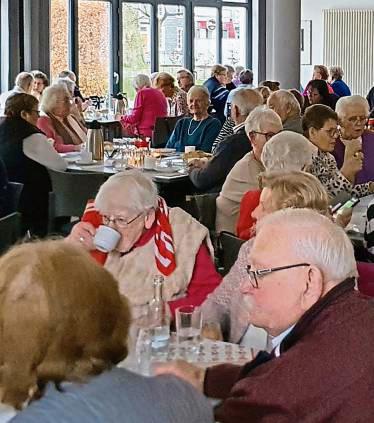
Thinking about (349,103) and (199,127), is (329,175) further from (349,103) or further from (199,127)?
(199,127)

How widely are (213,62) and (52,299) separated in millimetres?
14681

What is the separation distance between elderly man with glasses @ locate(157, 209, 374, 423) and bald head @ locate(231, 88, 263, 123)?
4.44 metres

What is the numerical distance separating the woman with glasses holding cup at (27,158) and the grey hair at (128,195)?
2.72m

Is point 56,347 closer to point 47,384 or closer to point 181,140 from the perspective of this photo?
point 47,384

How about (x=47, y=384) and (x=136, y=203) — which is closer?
(x=47, y=384)

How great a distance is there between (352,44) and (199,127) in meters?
10.5

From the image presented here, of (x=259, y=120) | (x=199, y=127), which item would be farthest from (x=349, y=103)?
(x=199, y=127)

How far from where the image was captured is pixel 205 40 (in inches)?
617

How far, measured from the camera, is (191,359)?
2531 mm

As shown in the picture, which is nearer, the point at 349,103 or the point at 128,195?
the point at 128,195

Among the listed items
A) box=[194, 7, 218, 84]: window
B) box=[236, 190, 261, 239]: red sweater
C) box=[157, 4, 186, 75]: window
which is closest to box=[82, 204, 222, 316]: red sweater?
box=[236, 190, 261, 239]: red sweater

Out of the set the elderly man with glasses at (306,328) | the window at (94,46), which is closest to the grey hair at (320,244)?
the elderly man with glasses at (306,328)

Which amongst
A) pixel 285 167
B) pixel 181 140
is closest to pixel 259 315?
pixel 285 167

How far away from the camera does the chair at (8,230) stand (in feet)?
13.3
